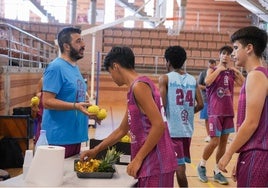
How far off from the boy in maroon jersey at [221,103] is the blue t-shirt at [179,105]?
1104mm

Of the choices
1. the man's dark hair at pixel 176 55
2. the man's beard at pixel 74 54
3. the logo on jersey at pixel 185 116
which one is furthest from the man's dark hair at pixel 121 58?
the logo on jersey at pixel 185 116

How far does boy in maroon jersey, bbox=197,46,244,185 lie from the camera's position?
4.63 metres

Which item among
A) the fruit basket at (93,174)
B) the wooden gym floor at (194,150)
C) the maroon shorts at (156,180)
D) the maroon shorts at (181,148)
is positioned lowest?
the wooden gym floor at (194,150)

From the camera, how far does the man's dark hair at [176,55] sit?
11.5ft

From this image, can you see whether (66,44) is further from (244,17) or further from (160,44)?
(244,17)

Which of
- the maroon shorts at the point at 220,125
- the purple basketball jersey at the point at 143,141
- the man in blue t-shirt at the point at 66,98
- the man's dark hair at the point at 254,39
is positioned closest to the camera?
the purple basketball jersey at the point at 143,141

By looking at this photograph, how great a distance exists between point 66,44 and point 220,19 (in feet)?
59.7

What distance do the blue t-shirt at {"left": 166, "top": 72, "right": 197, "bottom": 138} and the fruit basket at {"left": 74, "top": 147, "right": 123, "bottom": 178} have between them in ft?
3.85

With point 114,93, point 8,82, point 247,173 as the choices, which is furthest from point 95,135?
point 114,93

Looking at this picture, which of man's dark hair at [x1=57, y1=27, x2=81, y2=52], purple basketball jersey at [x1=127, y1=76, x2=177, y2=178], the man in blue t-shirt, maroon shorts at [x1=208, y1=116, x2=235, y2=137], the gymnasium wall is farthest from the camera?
the gymnasium wall

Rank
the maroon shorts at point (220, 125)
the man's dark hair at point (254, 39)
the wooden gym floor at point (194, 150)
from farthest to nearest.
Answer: the wooden gym floor at point (194, 150), the maroon shorts at point (220, 125), the man's dark hair at point (254, 39)

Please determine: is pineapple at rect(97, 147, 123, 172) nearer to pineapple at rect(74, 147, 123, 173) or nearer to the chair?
pineapple at rect(74, 147, 123, 173)

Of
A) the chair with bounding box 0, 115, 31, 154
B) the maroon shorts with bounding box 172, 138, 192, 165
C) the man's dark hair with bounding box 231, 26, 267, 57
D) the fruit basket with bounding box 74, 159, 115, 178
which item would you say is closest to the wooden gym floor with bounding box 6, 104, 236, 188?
the chair with bounding box 0, 115, 31, 154

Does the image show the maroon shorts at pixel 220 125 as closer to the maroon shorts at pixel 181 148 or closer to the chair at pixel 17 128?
the maroon shorts at pixel 181 148
